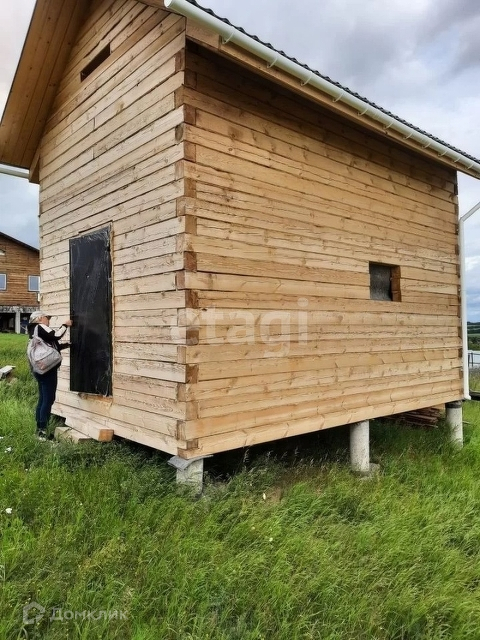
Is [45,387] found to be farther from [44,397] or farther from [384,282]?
[384,282]

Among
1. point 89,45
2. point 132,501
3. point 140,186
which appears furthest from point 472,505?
point 89,45

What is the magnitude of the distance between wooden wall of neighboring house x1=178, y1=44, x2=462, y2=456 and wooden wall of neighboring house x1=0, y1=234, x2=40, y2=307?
2991 cm

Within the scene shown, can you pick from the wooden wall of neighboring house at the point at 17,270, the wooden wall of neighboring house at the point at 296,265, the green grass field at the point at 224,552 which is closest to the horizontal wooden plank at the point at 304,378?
the wooden wall of neighboring house at the point at 296,265

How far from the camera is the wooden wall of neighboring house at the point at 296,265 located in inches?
186

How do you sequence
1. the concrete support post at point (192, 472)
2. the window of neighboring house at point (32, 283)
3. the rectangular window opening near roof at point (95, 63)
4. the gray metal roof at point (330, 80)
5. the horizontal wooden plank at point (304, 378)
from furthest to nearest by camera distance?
the window of neighboring house at point (32, 283)
the rectangular window opening near roof at point (95, 63)
the horizontal wooden plank at point (304, 378)
the concrete support post at point (192, 472)
the gray metal roof at point (330, 80)

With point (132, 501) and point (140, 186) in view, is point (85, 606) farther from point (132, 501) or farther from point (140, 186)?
point (140, 186)

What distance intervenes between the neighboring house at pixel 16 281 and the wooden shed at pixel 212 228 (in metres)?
26.8

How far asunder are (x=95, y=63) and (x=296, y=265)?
3800 mm

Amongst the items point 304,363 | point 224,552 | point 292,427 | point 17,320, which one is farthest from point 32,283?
point 224,552

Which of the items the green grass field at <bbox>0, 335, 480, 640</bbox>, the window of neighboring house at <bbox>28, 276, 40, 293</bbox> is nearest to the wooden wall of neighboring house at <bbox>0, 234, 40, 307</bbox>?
the window of neighboring house at <bbox>28, 276, 40, 293</bbox>

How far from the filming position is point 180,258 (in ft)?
14.9

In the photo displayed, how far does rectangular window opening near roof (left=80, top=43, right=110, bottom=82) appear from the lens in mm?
5880

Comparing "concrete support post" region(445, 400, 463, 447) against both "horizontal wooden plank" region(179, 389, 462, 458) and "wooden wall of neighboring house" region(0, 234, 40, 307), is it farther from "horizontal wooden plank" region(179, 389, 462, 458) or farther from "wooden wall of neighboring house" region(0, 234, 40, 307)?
"wooden wall of neighboring house" region(0, 234, 40, 307)

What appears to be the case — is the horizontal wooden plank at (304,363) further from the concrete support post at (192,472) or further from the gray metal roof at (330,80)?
the gray metal roof at (330,80)
